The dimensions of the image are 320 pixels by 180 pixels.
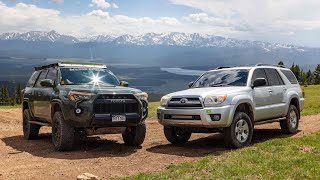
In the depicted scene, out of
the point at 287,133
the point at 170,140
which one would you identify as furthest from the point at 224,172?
the point at 287,133

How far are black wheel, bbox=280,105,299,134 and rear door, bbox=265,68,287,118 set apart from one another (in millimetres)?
523

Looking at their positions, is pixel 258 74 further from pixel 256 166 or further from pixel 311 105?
pixel 311 105

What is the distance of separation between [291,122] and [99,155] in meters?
6.85

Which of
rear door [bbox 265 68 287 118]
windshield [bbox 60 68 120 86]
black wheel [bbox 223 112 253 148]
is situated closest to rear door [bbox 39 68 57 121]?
windshield [bbox 60 68 120 86]

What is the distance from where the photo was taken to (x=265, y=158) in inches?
333

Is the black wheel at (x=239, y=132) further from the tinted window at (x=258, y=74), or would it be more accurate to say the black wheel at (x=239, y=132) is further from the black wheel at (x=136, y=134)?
the black wheel at (x=136, y=134)

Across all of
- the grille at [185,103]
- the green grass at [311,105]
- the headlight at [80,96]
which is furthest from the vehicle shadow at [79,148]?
the green grass at [311,105]

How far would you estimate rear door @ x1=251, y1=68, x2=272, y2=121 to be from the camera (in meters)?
11.5

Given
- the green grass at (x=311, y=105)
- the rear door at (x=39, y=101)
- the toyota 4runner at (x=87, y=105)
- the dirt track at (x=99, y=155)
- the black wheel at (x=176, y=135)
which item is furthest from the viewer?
the green grass at (x=311, y=105)

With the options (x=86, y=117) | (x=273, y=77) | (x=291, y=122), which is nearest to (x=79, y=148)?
(x=86, y=117)

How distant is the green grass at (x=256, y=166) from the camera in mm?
7219

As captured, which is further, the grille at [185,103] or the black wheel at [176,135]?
the black wheel at [176,135]

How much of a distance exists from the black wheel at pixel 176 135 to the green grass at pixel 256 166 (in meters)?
2.78

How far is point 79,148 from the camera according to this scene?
11141 millimetres
